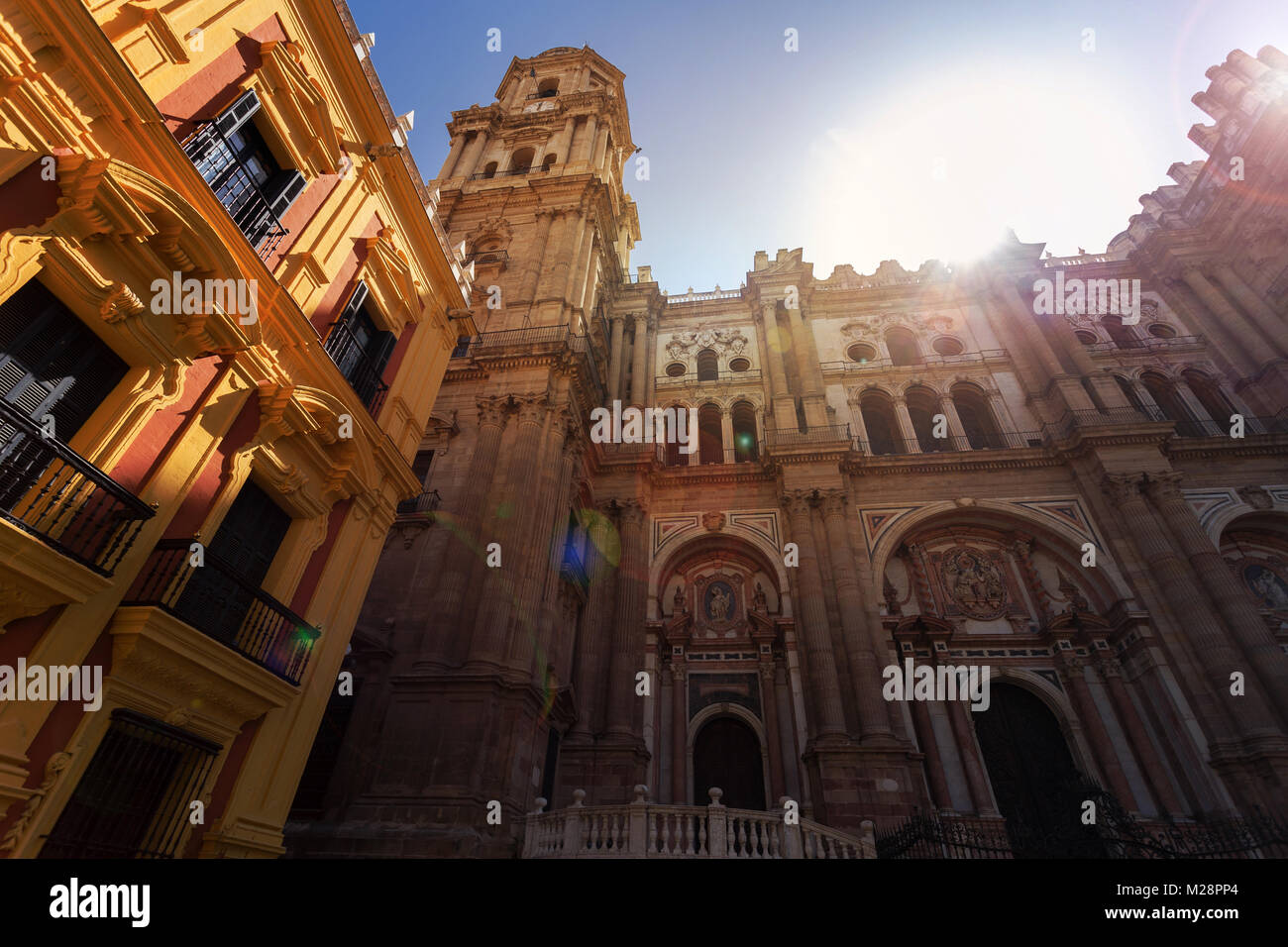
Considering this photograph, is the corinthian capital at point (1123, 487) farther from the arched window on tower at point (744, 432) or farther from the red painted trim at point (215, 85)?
the red painted trim at point (215, 85)

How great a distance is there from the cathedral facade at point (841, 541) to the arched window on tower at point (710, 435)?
0.13m

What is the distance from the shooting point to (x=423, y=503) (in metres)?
15.8

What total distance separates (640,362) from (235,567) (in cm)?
2012

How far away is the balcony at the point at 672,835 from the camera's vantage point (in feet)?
34.6

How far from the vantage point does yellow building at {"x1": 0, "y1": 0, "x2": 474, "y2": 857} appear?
5.04 m

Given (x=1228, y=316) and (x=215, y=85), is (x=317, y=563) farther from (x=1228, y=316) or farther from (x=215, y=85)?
(x=1228, y=316)

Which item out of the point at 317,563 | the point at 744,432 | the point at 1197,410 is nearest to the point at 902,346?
the point at 744,432

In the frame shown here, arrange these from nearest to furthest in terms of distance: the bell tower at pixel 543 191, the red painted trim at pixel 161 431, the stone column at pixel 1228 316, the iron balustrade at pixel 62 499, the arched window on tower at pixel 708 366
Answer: the iron balustrade at pixel 62 499
the red painted trim at pixel 161 431
the bell tower at pixel 543 191
the stone column at pixel 1228 316
the arched window on tower at pixel 708 366

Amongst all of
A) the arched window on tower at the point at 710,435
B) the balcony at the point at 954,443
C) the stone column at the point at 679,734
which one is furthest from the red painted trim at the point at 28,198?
the balcony at the point at 954,443
